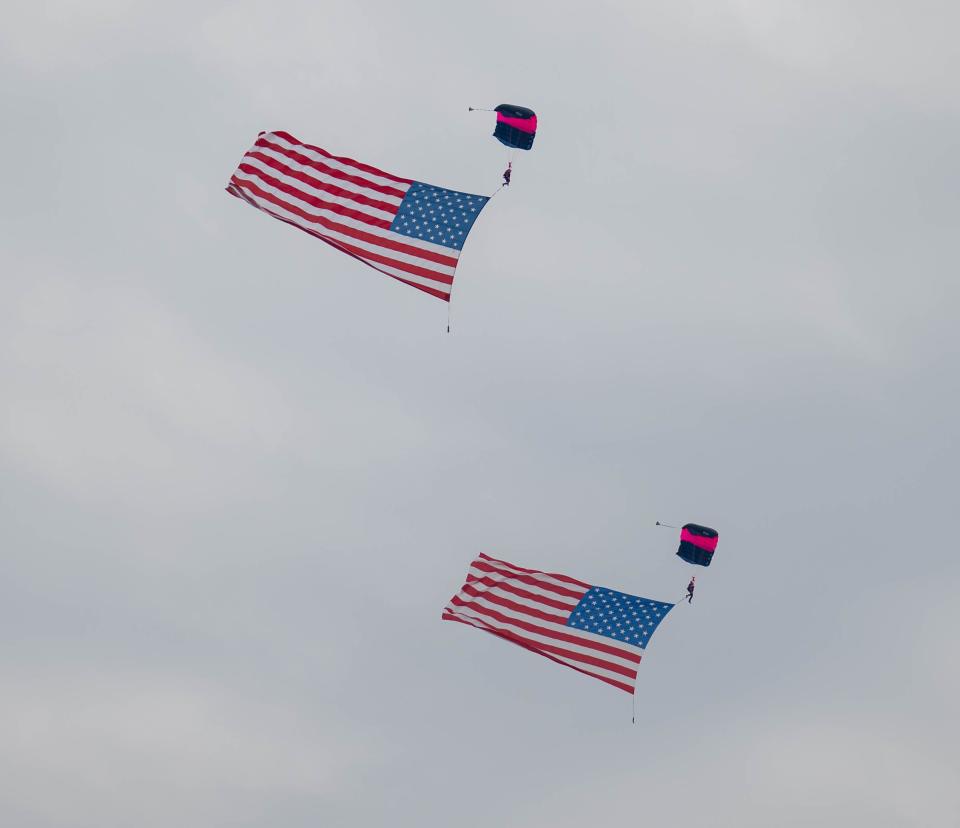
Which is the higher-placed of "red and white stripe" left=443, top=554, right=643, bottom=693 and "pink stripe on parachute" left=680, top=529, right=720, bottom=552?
"pink stripe on parachute" left=680, top=529, right=720, bottom=552

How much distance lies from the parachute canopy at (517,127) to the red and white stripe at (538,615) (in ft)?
52.1

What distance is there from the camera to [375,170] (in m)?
60.6

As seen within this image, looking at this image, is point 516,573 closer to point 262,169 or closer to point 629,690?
point 629,690

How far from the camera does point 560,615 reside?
6600cm

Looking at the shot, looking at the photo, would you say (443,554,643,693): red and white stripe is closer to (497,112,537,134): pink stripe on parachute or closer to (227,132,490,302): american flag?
(227,132,490,302): american flag

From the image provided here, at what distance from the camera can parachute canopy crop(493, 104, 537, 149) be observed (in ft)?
207

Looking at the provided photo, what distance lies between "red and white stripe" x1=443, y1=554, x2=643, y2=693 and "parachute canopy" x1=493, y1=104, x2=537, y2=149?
15890 mm

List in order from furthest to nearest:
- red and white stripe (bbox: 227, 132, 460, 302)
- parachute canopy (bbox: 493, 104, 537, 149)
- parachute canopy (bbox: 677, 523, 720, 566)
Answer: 1. parachute canopy (bbox: 677, 523, 720, 566)
2. parachute canopy (bbox: 493, 104, 537, 149)
3. red and white stripe (bbox: 227, 132, 460, 302)

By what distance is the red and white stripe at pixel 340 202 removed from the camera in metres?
59.3

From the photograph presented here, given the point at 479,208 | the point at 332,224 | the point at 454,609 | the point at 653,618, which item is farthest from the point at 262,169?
the point at 653,618

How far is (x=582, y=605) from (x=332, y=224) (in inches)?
693

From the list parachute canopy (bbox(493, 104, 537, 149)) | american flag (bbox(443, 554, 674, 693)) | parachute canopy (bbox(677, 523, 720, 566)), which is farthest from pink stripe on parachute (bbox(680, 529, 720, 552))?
parachute canopy (bbox(493, 104, 537, 149))

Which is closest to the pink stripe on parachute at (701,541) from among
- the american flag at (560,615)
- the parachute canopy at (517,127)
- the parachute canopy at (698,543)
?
the parachute canopy at (698,543)

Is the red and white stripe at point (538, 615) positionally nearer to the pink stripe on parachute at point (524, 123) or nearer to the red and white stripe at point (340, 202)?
the red and white stripe at point (340, 202)
